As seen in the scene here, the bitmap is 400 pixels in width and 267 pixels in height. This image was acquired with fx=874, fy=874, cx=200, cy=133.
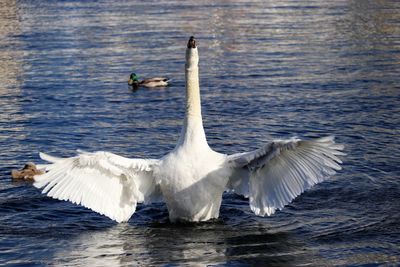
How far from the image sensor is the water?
39.6ft

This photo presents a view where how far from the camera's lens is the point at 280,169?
38.9 ft

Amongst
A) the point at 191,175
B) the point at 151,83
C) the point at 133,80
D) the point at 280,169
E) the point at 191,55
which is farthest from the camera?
the point at 133,80

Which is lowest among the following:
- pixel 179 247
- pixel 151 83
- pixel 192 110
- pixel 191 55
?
pixel 179 247

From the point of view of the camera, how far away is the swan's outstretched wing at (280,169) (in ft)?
37.3

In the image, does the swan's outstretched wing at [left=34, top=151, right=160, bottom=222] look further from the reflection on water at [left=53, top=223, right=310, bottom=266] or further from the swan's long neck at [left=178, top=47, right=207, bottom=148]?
the swan's long neck at [left=178, top=47, right=207, bottom=148]

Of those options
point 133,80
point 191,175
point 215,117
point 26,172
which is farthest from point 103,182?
point 133,80

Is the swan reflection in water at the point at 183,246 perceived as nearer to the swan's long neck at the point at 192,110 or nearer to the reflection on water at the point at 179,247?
the reflection on water at the point at 179,247

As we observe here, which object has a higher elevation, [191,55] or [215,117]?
[191,55]

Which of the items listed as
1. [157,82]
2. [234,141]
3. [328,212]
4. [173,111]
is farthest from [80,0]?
[328,212]

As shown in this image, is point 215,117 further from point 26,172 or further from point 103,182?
point 103,182

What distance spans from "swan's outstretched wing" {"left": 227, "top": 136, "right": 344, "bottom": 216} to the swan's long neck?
0.57 metres

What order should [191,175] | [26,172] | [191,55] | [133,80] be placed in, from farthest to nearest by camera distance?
[133,80] → [26,172] → [191,55] → [191,175]

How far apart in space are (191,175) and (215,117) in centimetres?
853

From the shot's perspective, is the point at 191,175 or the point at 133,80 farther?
the point at 133,80
